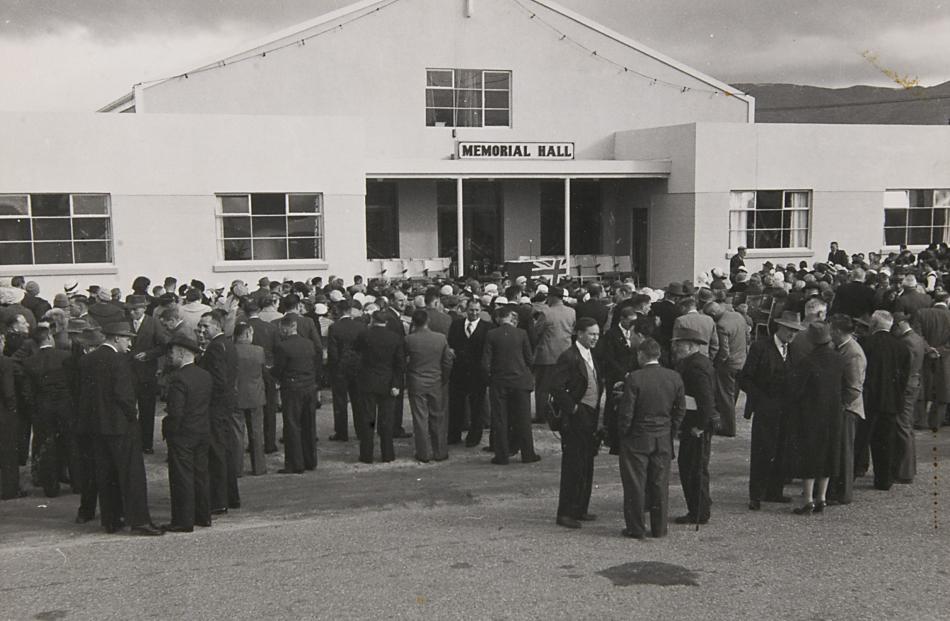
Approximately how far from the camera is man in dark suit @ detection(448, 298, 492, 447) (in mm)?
12094

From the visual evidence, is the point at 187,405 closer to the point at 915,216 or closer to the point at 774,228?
the point at 774,228

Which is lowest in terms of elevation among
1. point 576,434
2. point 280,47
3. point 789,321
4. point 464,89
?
point 576,434

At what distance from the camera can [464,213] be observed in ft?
94.2

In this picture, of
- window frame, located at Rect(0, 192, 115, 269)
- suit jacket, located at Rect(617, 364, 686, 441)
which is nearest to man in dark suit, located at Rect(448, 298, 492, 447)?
suit jacket, located at Rect(617, 364, 686, 441)

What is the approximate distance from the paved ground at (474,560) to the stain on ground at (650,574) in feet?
0.05

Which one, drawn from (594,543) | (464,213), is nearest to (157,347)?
(594,543)

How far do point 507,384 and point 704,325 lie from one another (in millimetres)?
2512

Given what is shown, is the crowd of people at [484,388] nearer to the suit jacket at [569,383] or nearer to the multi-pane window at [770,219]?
the suit jacket at [569,383]

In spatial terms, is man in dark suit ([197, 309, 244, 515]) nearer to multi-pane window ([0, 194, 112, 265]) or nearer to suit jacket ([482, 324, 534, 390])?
suit jacket ([482, 324, 534, 390])

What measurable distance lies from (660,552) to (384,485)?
3.58 metres

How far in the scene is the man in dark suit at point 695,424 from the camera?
8492 mm

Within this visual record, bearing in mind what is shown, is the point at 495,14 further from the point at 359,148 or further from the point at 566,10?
the point at 359,148

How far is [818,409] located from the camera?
8.98m

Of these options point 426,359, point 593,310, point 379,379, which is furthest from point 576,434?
point 593,310
